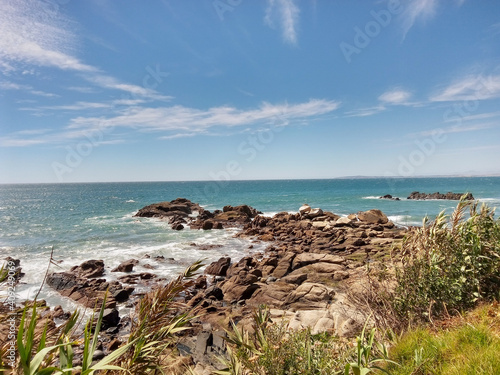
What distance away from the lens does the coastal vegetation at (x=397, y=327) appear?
3348 millimetres

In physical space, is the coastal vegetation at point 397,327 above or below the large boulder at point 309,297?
above

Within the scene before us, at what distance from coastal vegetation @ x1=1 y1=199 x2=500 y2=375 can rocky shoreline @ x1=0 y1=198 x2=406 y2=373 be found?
0.52 m

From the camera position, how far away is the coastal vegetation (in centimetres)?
335

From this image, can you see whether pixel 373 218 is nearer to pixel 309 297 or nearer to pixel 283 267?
pixel 283 267

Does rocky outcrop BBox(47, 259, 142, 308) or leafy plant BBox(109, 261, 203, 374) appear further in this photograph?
rocky outcrop BBox(47, 259, 142, 308)

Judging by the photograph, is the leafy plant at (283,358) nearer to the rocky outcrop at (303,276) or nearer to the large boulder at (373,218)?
the rocky outcrop at (303,276)

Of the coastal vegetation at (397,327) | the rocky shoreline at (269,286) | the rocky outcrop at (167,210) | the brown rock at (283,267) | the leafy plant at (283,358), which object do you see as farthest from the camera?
the rocky outcrop at (167,210)

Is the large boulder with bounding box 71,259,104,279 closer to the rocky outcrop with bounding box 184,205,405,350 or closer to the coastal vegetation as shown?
the rocky outcrop with bounding box 184,205,405,350

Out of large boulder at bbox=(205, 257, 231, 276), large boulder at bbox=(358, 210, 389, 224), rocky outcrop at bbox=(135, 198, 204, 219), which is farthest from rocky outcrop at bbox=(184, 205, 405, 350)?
rocky outcrop at bbox=(135, 198, 204, 219)

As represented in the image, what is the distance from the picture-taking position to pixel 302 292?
44.0 ft

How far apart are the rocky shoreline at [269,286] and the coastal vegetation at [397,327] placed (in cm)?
52

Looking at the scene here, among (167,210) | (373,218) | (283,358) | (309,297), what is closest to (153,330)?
(283,358)

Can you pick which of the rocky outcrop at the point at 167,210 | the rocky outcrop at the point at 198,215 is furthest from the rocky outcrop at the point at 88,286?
the rocky outcrop at the point at 167,210

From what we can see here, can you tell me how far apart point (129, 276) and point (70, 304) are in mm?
3950
